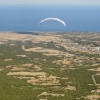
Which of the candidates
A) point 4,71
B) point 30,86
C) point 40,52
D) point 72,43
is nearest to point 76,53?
point 40,52

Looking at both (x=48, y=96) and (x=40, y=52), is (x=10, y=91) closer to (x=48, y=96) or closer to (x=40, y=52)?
(x=48, y=96)

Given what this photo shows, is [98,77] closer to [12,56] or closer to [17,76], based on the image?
[17,76]

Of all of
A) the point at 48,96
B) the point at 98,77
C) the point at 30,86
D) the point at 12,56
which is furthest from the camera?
the point at 12,56

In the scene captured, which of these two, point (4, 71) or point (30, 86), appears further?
point (4, 71)

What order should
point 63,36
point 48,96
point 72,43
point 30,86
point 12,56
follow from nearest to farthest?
point 48,96
point 30,86
point 12,56
point 72,43
point 63,36

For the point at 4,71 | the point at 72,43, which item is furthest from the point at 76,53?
the point at 4,71

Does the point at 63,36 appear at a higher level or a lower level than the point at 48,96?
higher
